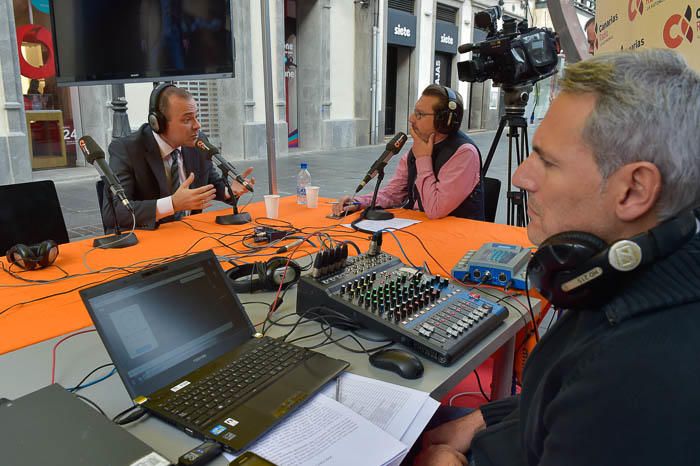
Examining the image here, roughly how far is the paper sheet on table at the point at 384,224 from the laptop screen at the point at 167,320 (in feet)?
3.67

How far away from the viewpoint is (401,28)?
37.0ft

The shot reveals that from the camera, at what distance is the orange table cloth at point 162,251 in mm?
1321

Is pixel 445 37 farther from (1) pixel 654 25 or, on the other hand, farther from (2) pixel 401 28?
(1) pixel 654 25

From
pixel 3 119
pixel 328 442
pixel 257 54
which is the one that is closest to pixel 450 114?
pixel 328 442

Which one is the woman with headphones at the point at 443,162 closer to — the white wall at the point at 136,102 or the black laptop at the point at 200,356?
the black laptop at the point at 200,356

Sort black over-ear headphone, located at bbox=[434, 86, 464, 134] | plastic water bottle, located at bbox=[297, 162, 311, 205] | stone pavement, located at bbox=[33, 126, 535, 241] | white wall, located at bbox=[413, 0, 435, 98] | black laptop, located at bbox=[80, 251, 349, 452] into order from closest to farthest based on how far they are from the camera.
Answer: black laptop, located at bbox=[80, 251, 349, 452], black over-ear headphone, located at bbox=[434, 86, 464, 134], plastic water bottle, located at bbox=[297, 162, 311, 205], stone pavement, located at bbox=[33, 126, 535, 241], white wall, located at bbox=[413, 0, 435, 98]

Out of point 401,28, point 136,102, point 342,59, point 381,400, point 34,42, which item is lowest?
point 381,400

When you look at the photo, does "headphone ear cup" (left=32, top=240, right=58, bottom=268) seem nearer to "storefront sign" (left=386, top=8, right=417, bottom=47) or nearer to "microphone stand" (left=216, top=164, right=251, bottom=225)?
"microphone stand" (left=216, top=164, right=251, bottom=225)

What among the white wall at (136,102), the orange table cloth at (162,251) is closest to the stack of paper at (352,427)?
the orange table cloth at (162,251)

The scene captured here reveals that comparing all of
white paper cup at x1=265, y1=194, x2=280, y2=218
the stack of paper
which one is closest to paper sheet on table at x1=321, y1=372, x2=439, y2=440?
the stack of paper

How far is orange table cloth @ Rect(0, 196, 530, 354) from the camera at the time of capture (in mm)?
1321

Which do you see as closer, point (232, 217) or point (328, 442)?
point (328, 442)

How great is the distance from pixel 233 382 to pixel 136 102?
21.1ft

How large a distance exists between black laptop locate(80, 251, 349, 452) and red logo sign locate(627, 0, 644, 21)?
1.75m
